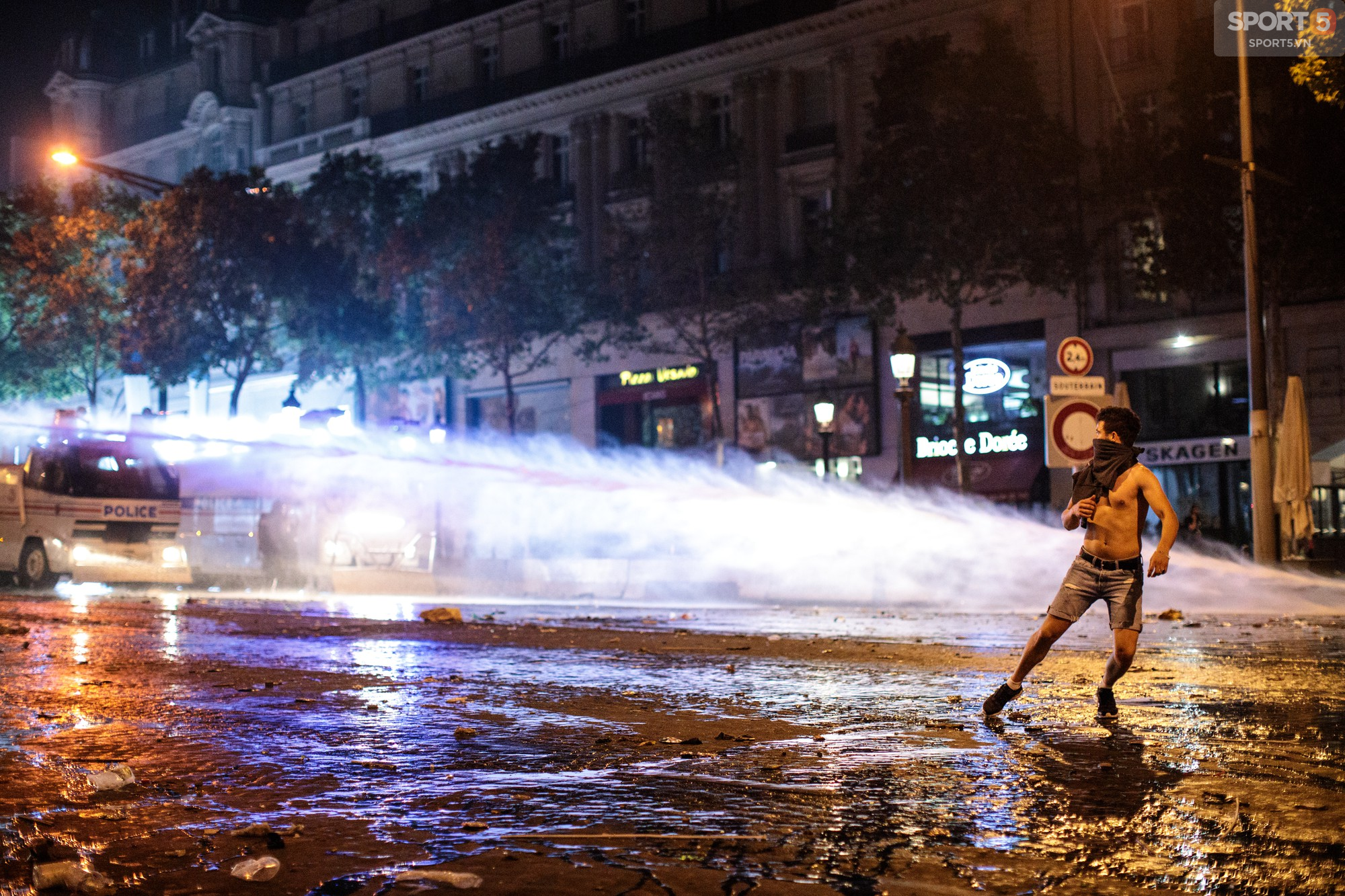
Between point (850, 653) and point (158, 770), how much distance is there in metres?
7.61

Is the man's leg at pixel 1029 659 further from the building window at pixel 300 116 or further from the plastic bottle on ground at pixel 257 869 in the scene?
the building window at pixel 300 116

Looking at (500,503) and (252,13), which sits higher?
(252,13)

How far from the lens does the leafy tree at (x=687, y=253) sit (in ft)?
123

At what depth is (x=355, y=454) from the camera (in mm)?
28625

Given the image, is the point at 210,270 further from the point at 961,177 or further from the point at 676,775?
the point at 676,775

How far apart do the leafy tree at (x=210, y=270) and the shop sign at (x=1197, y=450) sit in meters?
26.4

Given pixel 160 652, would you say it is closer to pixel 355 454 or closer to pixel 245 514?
pixel 355 454

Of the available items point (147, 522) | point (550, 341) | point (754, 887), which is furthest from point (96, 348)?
point (754, 887)

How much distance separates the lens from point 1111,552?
304 inches

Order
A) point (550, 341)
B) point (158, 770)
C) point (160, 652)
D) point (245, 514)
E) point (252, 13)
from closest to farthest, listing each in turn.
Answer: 1. point (158, 770)
2. point (160, 652)
3. point (245, 514)
4. point (550, 341)
5. point (252, 13)

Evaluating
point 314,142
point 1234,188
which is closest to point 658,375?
point 314,142

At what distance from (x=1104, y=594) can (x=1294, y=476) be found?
49.9 feet

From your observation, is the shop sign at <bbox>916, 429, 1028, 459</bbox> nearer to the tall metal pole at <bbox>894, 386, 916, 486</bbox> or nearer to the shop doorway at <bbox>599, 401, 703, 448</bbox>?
the shop doorway at <bbox>599, 401, 703, 448</bbox>

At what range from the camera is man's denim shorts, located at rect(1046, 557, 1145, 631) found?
7645mm
